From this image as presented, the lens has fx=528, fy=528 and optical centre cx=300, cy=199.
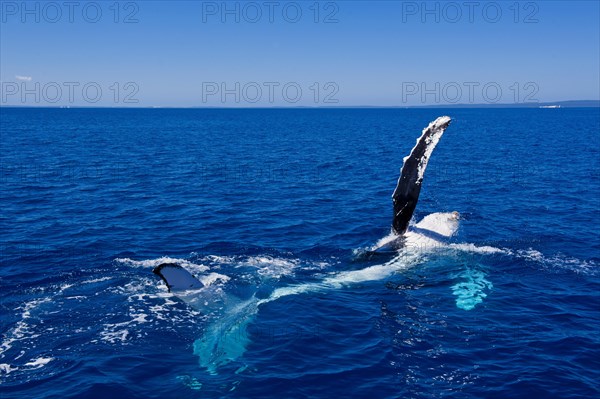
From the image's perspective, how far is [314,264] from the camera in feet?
99.8

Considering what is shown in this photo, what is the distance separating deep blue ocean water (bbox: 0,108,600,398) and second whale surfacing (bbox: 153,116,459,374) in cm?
26

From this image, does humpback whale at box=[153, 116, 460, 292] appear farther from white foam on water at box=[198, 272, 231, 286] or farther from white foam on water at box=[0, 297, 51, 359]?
white foam on water at box=[0, 297, 51, 359]

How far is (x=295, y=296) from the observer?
25562mm

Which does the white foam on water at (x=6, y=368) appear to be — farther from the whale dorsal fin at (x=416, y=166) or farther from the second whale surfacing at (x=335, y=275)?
the whale dorsal fin at (x=416, y=166)

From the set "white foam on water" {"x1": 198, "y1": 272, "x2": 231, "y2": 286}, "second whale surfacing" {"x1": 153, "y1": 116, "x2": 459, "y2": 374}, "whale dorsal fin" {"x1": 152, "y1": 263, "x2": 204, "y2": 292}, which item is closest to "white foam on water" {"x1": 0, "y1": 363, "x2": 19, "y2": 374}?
"second whale surfacing" {"x1": 153, "y1": 116, "x2": 459, "y2": 374}

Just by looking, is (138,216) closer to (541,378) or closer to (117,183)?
(117,183)

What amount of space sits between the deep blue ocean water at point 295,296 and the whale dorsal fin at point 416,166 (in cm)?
334

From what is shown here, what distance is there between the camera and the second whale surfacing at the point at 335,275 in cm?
2070

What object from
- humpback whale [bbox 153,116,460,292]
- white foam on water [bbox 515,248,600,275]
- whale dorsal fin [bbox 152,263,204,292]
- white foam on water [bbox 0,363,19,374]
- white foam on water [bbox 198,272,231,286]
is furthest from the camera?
white foam on water [bbox 515,248,600,275]

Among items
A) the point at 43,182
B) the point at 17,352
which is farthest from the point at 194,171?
the point at 17,352

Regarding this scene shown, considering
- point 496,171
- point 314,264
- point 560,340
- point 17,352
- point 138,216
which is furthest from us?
point 496,171

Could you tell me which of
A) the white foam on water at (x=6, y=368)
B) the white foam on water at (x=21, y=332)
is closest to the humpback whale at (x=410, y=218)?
the white foam on water at (x=21, y=332)

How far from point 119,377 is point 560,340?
1751 cm

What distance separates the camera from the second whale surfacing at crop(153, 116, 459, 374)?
20703 millimetres
